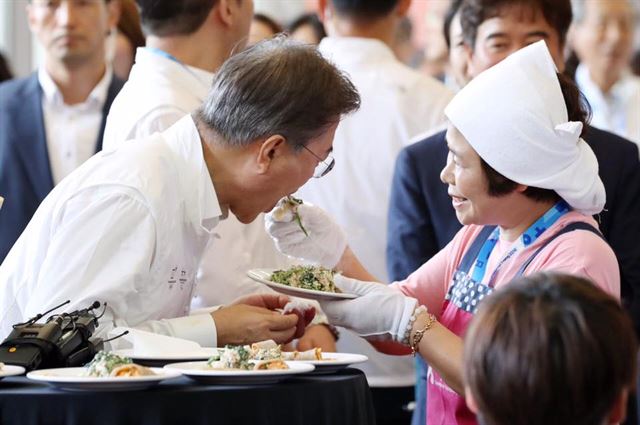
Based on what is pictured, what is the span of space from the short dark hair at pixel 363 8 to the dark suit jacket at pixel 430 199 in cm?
85

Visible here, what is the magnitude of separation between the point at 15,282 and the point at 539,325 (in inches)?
48.8

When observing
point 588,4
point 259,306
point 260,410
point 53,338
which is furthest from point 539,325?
point 588,4

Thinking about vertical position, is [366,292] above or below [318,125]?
below

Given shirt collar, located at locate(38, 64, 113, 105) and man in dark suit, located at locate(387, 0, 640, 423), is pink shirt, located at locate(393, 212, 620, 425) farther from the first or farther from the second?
shirt collar, located at locate(38, 64, 113, 105)

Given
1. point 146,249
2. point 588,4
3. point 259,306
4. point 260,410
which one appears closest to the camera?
point 260,410

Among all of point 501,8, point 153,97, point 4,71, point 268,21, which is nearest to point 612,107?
point 268,21

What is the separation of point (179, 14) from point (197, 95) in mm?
258

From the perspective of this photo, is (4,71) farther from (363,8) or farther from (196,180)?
(196,180)

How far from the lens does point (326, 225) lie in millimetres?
3018

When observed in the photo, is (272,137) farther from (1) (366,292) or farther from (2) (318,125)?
(1) (366,292)

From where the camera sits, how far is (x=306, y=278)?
269cm

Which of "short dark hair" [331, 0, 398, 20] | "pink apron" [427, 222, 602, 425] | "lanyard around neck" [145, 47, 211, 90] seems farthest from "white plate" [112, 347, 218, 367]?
"short dark hair" [331, 0, 398, 20]

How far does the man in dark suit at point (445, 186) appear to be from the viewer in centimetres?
329

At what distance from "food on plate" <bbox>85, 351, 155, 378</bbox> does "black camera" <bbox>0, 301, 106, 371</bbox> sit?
134mm
